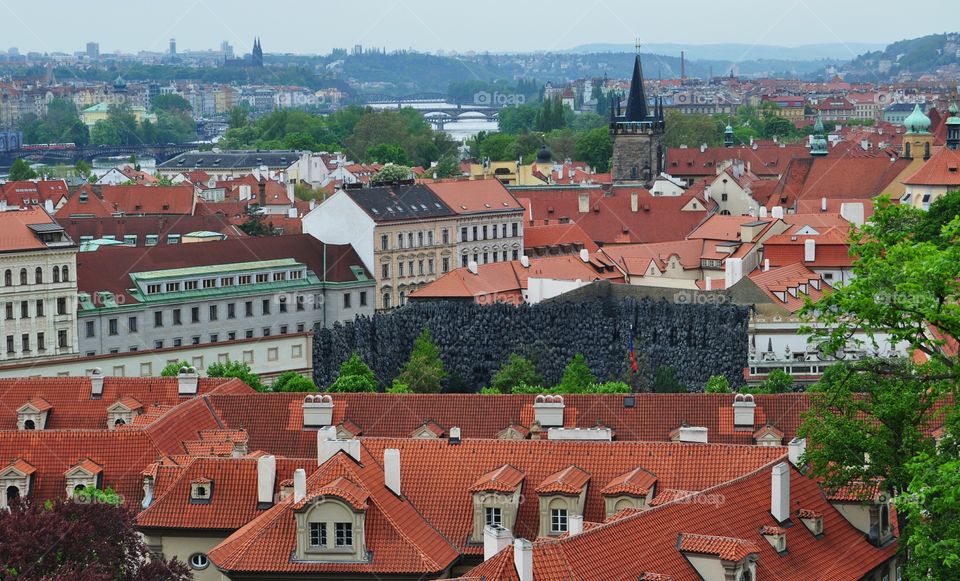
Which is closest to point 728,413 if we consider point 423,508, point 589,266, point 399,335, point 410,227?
point 423,508

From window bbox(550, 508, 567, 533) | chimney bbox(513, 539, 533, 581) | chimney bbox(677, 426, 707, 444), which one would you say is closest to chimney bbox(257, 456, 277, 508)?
window bbox(550, 508, 567, 533)

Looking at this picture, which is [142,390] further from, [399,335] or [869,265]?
[399,335]

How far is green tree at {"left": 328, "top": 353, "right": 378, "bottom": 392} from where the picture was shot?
277ft

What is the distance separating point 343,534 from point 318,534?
1.60ft

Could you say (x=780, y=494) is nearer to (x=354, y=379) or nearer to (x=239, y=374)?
(x=354, y=379)

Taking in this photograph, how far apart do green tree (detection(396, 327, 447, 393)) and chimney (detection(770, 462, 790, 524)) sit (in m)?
46.8

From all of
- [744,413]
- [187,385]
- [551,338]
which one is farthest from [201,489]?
[551,338]

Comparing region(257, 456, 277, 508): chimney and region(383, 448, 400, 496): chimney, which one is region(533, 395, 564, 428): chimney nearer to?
region(257, 456, 277, 508): chimney

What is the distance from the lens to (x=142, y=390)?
2638 inches

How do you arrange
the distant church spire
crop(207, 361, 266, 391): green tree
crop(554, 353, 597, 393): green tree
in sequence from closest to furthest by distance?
crop(207, 361, 266, 391): green tree → crop(554, 353, 597, 393): green tree → the distant church spire

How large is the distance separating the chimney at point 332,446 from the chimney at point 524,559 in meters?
10.6

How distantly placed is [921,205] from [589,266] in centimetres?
2581

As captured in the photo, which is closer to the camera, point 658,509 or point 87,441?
point 658,509

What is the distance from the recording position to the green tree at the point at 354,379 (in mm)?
84500
